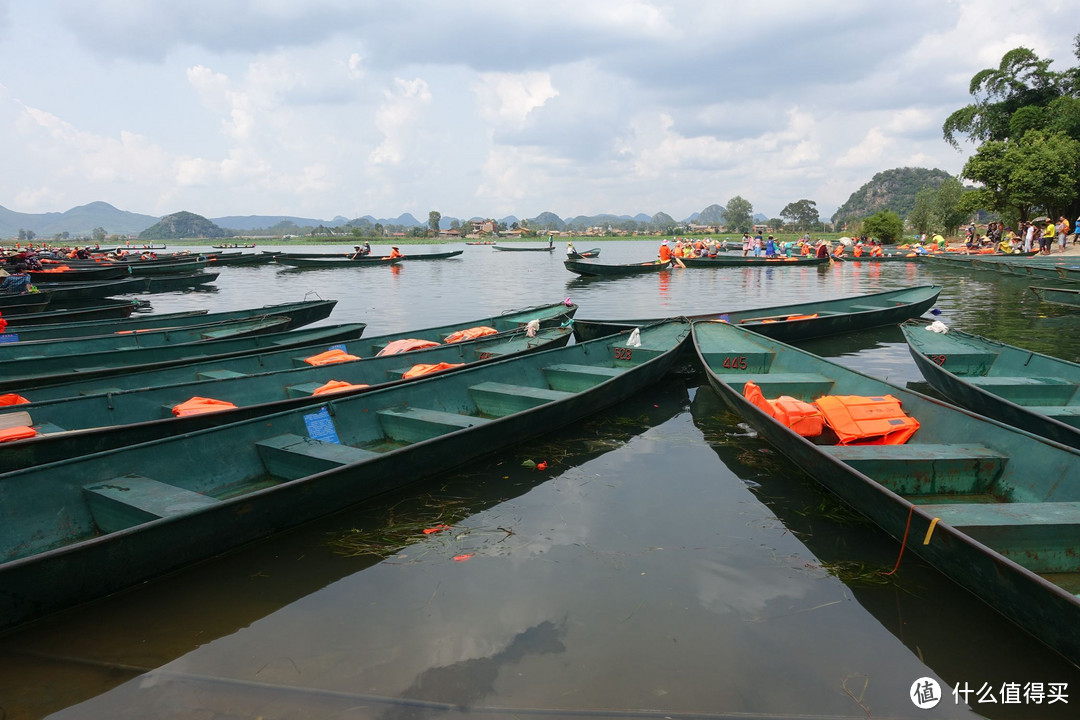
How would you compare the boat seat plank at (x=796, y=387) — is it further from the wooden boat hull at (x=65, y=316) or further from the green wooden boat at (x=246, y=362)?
the wooden boat hull at (x=65, y=316)

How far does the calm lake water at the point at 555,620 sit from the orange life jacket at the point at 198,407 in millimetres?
2372

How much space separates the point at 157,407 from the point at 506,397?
4.48m

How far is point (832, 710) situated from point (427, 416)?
16.8 ft

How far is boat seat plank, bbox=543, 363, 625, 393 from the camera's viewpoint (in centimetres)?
938

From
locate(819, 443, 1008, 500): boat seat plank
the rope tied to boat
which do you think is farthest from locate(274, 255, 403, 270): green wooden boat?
the rope tied to boat

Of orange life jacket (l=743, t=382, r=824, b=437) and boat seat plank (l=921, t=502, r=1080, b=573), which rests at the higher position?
orange life jacket (l=743, t=382, r=824, b=437)

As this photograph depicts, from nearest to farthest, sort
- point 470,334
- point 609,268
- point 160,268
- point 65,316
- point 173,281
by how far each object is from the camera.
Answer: point 470,334 < point 65,316 < point 173,281 < point 160,268 < point 609,268

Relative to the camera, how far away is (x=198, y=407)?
7.20 m

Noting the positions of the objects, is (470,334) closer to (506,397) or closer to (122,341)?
(506,397)

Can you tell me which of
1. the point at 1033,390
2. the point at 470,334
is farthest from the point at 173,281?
the point at 1033,390

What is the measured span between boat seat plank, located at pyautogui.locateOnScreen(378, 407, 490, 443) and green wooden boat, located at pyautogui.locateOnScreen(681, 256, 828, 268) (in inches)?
1270

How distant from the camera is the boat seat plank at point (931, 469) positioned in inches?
220

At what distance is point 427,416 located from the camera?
7.33 metres

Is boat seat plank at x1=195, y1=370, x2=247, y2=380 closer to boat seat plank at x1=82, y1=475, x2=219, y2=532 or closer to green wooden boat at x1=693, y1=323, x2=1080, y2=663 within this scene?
boat seat plank at x1=82, y1=475, x2=219, y2=532
